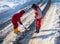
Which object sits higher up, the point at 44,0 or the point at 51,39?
the point at 51,39

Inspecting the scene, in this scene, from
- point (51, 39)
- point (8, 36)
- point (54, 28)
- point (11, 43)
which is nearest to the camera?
point (11, 43)

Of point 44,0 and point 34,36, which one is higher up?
point 34,36

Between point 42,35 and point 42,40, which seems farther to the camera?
point 42,35

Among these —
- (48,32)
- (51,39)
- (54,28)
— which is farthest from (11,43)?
(54,28)

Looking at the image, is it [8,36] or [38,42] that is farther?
[8,36]

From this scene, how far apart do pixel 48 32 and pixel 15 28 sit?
1900 mm

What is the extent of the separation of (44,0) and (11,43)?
24326 millimetres

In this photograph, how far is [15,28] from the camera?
12.6 metres

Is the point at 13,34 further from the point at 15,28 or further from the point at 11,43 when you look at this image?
the point at 11,43

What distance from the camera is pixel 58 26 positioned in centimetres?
1448

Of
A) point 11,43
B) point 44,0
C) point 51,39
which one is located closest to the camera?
point 11,43

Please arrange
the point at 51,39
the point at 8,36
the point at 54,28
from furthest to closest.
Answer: the point at 54,28
the point at 8,36
the point at 51,39

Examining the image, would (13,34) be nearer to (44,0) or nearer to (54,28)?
(54,28)

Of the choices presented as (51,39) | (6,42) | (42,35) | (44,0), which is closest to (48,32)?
(42,35)
